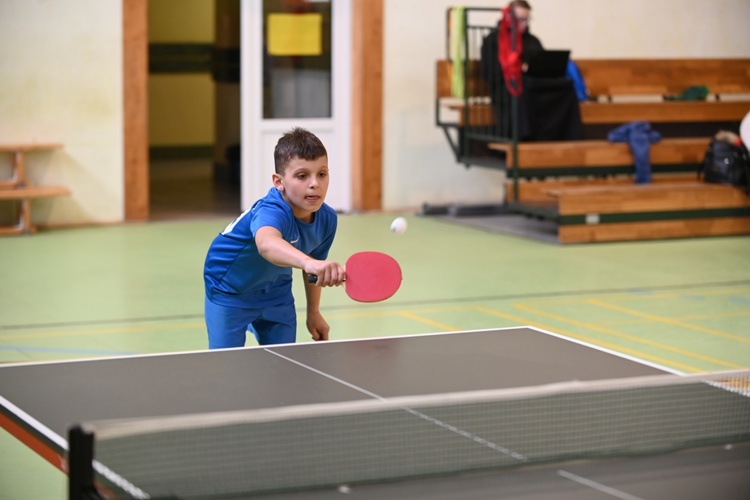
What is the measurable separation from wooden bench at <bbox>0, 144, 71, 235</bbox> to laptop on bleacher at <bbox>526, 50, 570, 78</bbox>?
4173 millimetres

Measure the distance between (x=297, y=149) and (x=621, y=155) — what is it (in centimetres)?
740

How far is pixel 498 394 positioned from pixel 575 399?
616 millimetres

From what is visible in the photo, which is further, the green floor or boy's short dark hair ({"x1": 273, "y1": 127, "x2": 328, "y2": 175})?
the green floor

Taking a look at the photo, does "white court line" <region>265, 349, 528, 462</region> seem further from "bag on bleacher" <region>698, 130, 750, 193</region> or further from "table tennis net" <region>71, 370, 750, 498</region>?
"bag on bleacher" <region>698, 130, 750, 193</region>

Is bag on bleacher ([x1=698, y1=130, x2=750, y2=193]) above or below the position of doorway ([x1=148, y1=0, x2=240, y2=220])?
below

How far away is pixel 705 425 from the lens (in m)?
3.00

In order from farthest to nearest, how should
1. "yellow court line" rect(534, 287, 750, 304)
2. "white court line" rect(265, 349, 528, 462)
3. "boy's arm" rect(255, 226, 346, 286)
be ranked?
1. "yellow court line" rect(534, 287, 750, 304)
2. "boy's arm" rect(255, 226, 346, 286)
3. "white court line" rect(265, 349, 528, 462)

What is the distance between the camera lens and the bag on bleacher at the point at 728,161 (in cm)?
1051

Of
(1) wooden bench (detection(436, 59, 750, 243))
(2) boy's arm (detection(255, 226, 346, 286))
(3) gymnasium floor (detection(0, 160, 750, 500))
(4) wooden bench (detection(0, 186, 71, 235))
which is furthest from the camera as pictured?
(1) wooden bench (detection(436, 59, 750, 243))

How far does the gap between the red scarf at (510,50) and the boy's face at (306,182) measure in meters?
6.60

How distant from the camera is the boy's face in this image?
391 cm

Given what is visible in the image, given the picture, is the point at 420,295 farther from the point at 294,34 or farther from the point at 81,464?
the point at 81,464

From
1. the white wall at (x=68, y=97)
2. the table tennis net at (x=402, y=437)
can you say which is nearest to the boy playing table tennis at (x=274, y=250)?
the table tennis net at (x=402, y=437)

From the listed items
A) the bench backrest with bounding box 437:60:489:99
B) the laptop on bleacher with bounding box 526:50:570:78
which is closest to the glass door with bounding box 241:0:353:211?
the bench backrest with bounding box 437:60:489:99
